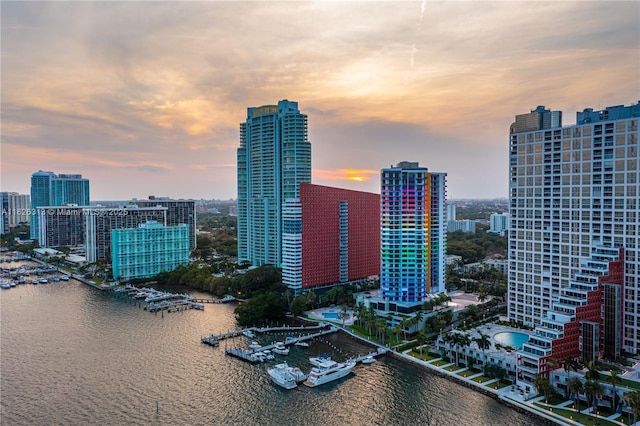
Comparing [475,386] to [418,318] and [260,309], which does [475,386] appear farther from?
[260,309]

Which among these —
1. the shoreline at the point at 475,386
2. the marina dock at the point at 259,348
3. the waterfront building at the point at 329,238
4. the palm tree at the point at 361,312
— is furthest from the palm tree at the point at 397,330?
the waterfront building at the point at 329,238

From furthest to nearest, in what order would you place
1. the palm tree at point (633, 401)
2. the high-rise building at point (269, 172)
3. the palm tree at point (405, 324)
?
the high-rise building at point (269, 172) → the palm tree at point (405, 324) → the palm tree at point (633, 401)

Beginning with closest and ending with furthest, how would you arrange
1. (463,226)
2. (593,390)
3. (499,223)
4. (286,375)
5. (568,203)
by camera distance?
(593,390)
(286,375)
(568,203)
(499,223)
(463,226)

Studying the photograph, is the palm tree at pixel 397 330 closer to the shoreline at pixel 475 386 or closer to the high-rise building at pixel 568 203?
the shoreline at pixel 475 386

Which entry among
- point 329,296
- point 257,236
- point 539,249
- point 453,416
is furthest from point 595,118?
point 257,236

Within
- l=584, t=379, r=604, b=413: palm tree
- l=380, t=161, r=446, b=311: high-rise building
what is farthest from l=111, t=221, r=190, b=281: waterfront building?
l=584, t=379, r=604, b=413: palm tree

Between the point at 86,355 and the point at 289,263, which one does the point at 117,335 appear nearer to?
the point at 86,355

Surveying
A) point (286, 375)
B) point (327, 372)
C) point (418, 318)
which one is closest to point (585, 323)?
point (418, 318)
